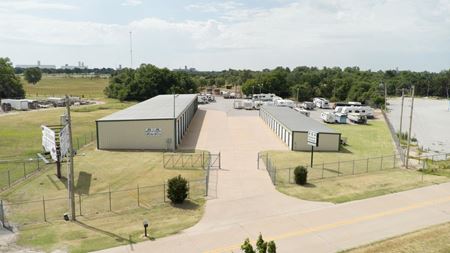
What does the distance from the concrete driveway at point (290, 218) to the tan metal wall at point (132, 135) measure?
1054 centimetres

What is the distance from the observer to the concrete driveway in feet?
56.0

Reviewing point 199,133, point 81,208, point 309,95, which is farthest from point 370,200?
point 309,95

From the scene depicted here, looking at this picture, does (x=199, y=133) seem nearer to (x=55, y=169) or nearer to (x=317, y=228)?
(x=55, y=169)

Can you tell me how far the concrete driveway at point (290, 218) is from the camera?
56.0 feet

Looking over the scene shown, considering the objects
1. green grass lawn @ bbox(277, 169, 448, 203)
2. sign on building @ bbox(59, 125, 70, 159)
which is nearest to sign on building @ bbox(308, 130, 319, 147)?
green grass lawn @ bbox(277, 169, 448, 203)

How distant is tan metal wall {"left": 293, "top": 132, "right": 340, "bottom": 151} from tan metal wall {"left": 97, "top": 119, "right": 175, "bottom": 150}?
12389 millimetres

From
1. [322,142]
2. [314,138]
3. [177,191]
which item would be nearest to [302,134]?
[322,142]

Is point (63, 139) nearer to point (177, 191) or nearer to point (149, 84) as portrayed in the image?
point (177, 191)

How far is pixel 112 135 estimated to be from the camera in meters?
38.0

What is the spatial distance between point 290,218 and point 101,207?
1053cm

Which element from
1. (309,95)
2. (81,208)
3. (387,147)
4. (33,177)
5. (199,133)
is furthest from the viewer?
(309,95)

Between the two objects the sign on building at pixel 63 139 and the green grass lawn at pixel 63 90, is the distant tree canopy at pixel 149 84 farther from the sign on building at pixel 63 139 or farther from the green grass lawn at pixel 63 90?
the sign on building at pixel 63 139

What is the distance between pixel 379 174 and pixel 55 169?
81.5ft

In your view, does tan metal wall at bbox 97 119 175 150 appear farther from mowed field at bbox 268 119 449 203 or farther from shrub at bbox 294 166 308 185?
shrub at bbox 294 166 308 185
